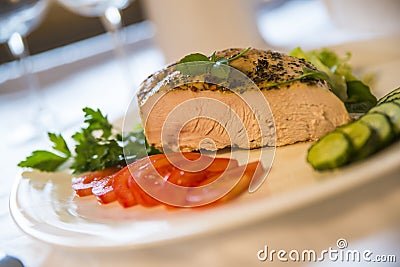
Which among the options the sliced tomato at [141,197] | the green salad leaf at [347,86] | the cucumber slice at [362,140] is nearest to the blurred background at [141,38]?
the green salad leaf at [347,86]

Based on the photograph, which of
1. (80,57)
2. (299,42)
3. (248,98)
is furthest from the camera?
(80,57)

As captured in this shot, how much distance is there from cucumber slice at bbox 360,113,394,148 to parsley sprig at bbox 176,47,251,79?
0.38 meters

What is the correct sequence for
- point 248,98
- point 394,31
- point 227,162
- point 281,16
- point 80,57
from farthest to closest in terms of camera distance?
point 80,57, point 281,16, point 394,31, point 248,98, point 227,162

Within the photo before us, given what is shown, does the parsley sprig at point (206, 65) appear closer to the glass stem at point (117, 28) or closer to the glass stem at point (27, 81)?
the glass stem at point (117, 28)

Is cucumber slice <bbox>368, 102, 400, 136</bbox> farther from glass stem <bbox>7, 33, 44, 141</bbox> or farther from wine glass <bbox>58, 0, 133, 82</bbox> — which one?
glass stem <bbox>7, 33, 44, 141</bbox>

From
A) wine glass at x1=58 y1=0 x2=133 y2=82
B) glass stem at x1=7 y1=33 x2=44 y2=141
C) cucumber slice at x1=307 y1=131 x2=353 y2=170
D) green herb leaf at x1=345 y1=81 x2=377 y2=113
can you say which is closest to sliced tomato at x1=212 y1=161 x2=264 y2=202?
cucumber slice at x1=307 y1=131 x2=353 y2=170

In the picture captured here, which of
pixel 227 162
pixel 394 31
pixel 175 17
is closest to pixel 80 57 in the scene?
pixel 175 17

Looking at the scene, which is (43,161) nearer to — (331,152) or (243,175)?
(243,175)

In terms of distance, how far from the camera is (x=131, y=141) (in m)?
1.79

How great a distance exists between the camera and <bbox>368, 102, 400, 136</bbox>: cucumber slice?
126 cm

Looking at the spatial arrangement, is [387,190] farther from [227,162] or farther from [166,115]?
[166,115]

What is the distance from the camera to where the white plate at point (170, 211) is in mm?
1111

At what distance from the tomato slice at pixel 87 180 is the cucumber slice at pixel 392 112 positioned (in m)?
0.73

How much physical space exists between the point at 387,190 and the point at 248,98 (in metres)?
0.46
